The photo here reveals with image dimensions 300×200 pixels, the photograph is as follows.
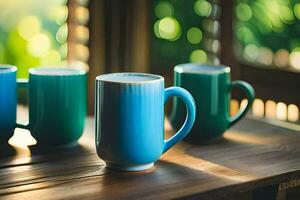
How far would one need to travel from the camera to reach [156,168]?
41.4 inches

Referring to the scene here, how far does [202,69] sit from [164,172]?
0.36 m

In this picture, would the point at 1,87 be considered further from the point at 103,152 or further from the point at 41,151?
the point at 103,152

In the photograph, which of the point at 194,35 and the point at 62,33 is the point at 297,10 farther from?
the point at 62,33

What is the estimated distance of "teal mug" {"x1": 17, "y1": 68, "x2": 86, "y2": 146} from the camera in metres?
1.14

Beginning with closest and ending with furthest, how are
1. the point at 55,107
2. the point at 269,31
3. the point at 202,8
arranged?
the point at 55,107, the point at 269,31, the point at 202,8

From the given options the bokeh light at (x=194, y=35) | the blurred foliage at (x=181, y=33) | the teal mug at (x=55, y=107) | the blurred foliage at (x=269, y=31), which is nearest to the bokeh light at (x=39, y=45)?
the blurred foliage at (x=181, y=33)

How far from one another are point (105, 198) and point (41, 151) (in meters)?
0.30

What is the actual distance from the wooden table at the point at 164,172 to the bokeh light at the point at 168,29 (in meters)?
1.11

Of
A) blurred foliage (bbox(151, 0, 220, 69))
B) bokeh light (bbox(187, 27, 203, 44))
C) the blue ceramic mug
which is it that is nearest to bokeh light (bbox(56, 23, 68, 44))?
blurred foliage (bbox(151, 0, 220, 69))

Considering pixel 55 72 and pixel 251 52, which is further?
pixel 251 52

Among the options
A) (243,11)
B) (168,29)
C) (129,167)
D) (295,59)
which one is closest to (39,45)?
(168,29)

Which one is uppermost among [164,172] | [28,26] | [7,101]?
[28,26]

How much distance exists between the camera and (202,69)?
4.29 ft

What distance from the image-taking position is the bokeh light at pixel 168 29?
2.32m
